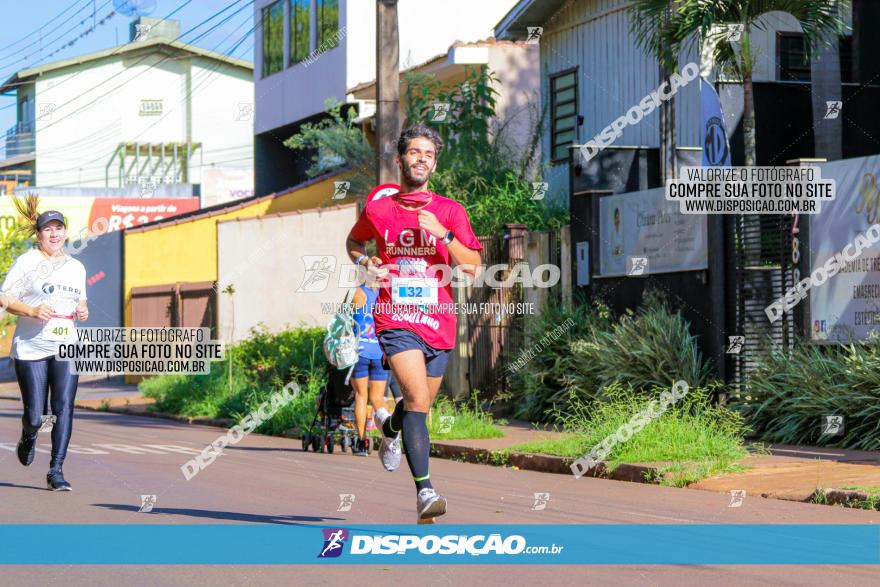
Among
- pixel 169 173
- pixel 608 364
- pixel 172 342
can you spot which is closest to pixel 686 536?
pixel 608 364

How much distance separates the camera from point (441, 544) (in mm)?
7609

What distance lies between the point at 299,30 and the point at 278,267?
9.06m

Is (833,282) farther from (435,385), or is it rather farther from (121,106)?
(121,106)

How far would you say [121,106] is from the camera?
61000 millimetres

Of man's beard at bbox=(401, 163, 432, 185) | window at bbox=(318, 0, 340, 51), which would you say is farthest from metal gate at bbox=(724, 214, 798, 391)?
window at bbox=(318, 0, 340, 51)

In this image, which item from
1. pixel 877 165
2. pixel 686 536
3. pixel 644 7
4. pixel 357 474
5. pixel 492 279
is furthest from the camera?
pixel 492 279

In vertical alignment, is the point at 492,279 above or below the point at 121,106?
below

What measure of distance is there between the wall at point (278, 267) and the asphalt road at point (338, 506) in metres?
12.1

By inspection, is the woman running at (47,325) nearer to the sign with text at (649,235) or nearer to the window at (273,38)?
the sign with text at (649,235)

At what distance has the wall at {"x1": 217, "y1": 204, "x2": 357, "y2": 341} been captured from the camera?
27359 millimetres

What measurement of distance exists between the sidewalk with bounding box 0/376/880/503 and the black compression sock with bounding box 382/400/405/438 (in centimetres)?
346

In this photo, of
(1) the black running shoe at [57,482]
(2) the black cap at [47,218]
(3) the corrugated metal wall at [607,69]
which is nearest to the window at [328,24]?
(3) the corrugated metal wall at [607,69]

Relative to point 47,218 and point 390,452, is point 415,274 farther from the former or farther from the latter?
point 47,218

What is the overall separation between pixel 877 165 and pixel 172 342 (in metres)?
20.0
